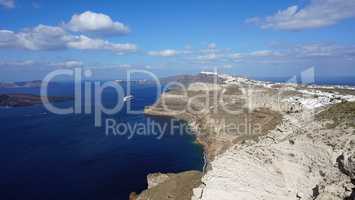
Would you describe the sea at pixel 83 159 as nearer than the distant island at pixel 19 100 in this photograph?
Yes

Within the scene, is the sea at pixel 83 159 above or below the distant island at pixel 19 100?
below

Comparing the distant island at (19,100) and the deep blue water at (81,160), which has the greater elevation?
the distant island at (19,100)

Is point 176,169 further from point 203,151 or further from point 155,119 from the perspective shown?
point 155,119

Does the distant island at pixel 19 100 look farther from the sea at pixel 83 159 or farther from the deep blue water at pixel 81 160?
the deep blue water at pixel 81 160

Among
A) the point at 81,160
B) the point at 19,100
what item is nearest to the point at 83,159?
the point at 81,160

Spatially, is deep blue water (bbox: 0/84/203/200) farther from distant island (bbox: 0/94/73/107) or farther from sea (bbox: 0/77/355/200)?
distant island (bbox: 0/94/73/107)

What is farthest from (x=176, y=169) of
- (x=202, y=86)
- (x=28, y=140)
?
(x=202, y=86)

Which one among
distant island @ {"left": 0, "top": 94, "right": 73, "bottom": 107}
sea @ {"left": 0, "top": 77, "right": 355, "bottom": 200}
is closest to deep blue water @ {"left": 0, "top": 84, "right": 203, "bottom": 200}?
sea @ {"left": 0, "top": 77, "right": 355, "bottom": 200}

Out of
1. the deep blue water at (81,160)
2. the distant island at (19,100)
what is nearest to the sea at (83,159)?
the deep blue water at (81,160)
